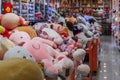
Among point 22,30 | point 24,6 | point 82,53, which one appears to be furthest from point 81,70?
point 24,6

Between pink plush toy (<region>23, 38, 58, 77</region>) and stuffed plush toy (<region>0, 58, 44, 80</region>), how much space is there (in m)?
0.80

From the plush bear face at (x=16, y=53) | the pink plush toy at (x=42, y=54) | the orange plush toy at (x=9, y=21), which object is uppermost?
the orange plush toy at (x=9, y=21)

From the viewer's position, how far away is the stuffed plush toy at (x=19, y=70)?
3.98 feet

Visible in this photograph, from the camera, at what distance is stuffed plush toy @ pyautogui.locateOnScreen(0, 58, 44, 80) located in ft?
3.98

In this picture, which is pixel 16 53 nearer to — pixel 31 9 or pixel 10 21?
pixel 10 21

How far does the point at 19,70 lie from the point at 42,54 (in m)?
1.10

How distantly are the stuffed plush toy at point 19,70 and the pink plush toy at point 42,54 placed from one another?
2.62ft

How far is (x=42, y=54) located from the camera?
2.34m

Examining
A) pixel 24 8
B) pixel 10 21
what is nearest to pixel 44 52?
pixel 10 21

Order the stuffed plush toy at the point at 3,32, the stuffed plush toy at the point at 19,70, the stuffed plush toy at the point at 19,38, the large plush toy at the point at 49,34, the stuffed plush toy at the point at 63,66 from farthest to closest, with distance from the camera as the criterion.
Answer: the large plush toy at the point at 49,34 → the stuffed plush toy at the point at 3,32 → the stuffed plush toy at the point at 19,38 → the stuffed plush toy at the point at 63,66 → the stuffed plush toy at the point at 19,70

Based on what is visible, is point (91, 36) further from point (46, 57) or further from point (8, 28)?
point (46, 57)

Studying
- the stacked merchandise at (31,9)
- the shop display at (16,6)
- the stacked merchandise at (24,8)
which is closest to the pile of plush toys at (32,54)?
the shop display at (16,6)

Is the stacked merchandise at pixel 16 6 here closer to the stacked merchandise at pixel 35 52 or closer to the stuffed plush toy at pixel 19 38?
the stacked merchandise at pixel 35 52

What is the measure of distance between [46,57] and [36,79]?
1.08 meters
